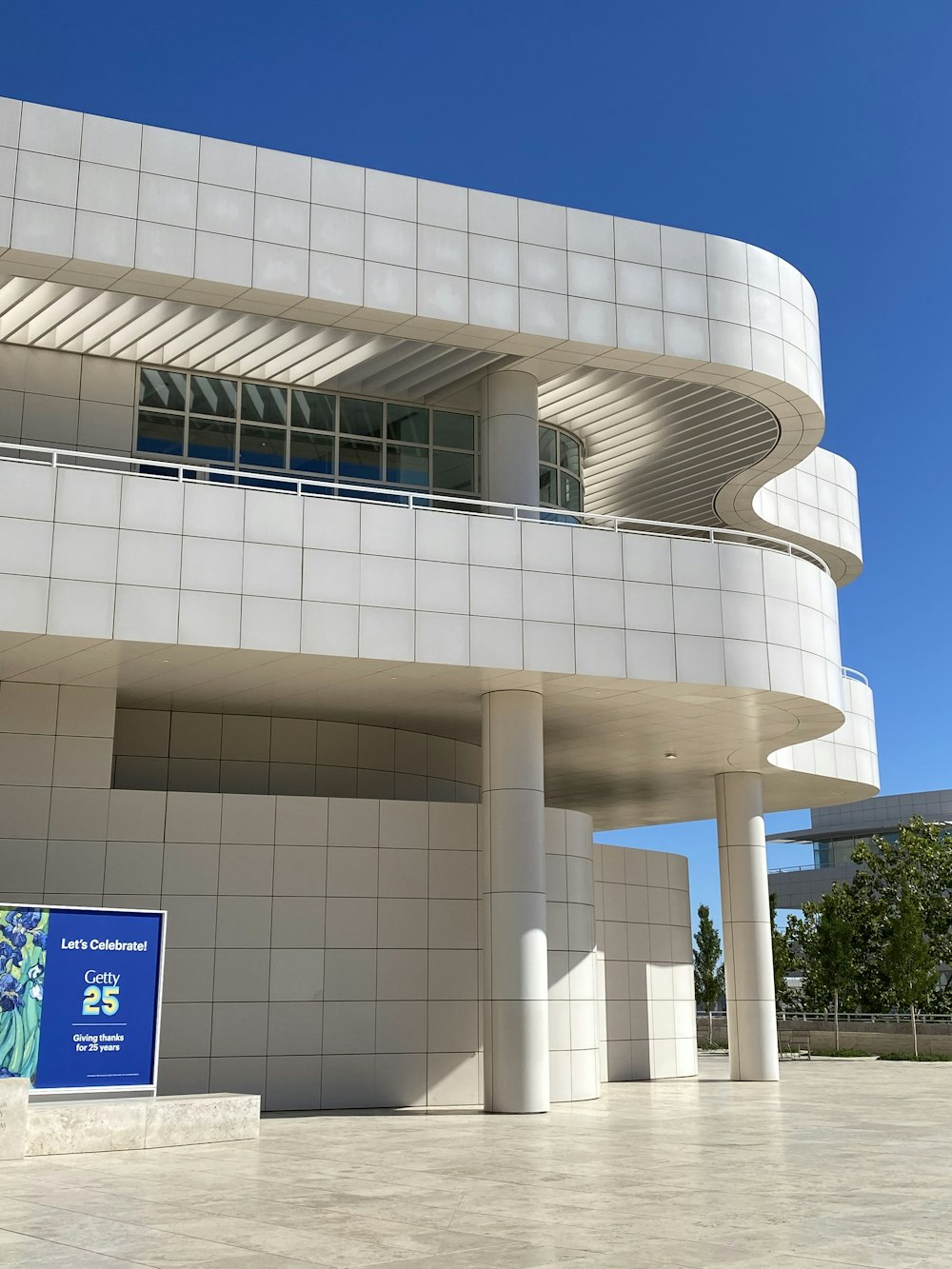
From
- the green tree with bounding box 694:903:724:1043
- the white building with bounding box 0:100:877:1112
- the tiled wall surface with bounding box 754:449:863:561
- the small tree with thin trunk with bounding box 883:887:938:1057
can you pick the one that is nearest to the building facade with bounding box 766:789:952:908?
the green tree with bounding box 694:903:724:1043

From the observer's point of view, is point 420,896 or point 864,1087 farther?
point 864,1087

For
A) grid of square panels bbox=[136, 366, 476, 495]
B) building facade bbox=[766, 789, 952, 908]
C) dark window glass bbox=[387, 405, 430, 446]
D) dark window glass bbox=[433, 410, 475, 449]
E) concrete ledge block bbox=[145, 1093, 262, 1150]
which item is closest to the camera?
concrete ledge block bbox=[145, 1093, 262, 1150]

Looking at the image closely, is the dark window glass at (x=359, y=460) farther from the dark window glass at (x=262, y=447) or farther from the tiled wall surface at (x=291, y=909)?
the tiled wall surface at (x=291, y=909)

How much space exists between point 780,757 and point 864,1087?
828 centimetres

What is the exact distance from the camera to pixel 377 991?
26.5m

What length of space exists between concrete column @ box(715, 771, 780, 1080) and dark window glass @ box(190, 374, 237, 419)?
15.7 meters

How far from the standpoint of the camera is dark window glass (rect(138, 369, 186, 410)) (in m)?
27.7

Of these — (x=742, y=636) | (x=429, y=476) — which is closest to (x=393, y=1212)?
(x=742, y=636)

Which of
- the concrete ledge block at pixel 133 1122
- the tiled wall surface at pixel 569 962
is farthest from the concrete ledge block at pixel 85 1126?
the tiled wall surface at pixel 569 962

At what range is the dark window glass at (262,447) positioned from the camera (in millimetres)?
28266

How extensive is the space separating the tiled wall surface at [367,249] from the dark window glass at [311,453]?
4.29 m

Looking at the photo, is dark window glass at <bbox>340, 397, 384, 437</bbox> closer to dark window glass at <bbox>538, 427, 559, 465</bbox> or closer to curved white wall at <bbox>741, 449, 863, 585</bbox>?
dark window glass at <bbox>538, 427, 559, 465</bbox>

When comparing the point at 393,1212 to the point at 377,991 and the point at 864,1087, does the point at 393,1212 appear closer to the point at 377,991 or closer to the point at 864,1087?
the point at 377,991

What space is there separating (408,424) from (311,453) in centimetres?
225
